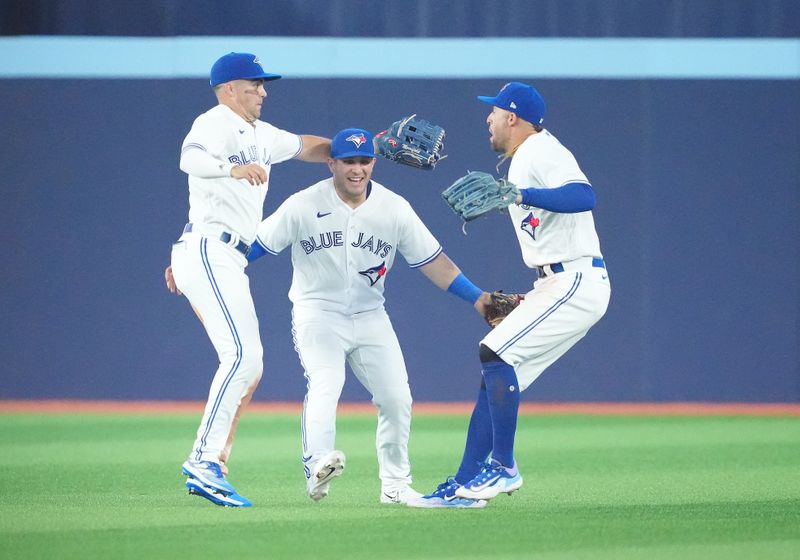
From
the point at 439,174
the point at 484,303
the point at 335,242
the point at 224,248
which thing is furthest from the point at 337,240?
the point at 439,174

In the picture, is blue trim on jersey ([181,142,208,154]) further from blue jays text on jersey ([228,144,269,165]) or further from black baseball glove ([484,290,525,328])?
black baseball glove ([484,290,525,328])

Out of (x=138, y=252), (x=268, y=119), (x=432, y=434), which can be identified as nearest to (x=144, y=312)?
(x=138, y=252)

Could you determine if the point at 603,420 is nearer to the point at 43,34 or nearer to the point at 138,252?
the point at 138,252

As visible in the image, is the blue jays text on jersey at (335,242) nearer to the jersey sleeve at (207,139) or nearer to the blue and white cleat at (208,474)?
the jersey sleeve at (207,139)

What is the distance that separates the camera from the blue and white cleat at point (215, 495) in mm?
6031

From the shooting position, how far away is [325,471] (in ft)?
19.7

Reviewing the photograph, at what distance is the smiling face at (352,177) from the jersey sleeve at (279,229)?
256 mm

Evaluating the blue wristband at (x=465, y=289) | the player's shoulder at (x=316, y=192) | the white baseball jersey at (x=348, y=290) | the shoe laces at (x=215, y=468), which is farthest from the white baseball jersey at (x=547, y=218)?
the shoe laces at (x=215, y=468)

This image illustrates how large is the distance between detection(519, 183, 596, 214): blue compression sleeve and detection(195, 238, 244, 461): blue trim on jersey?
4.92 ft

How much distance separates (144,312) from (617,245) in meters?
4.41

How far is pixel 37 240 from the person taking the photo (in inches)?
476

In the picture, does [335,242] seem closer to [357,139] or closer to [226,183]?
[357,139]

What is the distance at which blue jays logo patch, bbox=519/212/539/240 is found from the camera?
627 centimetres

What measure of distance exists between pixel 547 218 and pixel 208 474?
78.7 inches
